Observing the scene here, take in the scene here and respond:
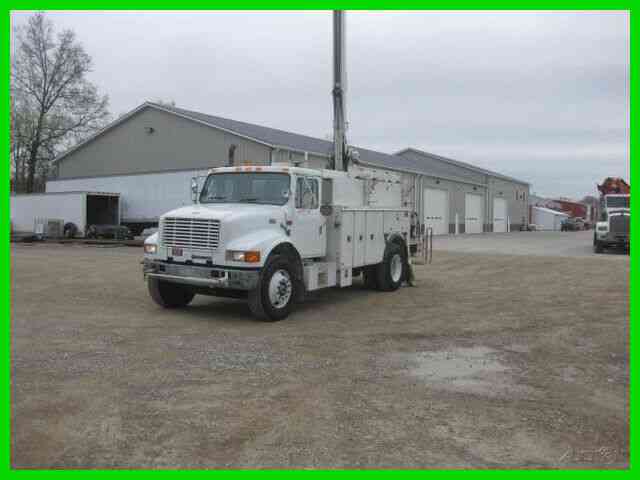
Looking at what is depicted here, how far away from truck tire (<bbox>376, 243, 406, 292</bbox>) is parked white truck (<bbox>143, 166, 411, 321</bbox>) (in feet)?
Answer: 1.52

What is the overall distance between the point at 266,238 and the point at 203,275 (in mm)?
1105

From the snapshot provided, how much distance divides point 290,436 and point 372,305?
260 inches

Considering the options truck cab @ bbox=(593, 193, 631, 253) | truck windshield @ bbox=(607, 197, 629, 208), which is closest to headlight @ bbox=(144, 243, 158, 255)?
truck cab @ bbox=(593, 193, 631, 253)

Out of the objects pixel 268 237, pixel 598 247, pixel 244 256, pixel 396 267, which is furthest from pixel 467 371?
pixel 598 247

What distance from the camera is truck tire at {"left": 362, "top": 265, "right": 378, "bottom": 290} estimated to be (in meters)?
12.7

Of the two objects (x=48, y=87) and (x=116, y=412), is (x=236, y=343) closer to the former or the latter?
(x=116, y=412)

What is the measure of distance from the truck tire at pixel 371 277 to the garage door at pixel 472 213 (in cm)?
3449

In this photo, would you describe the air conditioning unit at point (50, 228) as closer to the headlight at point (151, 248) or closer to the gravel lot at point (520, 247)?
the gravel lot at point (520, 247)

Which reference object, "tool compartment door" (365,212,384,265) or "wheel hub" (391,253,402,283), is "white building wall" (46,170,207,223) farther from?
"tool compartment door" (365,212,384,265)

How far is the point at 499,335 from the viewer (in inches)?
330

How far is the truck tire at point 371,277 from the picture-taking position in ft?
41.8

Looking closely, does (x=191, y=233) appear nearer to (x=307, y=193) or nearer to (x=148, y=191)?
(x=307, y=193)

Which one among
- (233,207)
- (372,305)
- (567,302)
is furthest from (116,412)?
(567,302)

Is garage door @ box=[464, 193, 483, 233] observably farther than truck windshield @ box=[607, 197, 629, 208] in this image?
Yes
